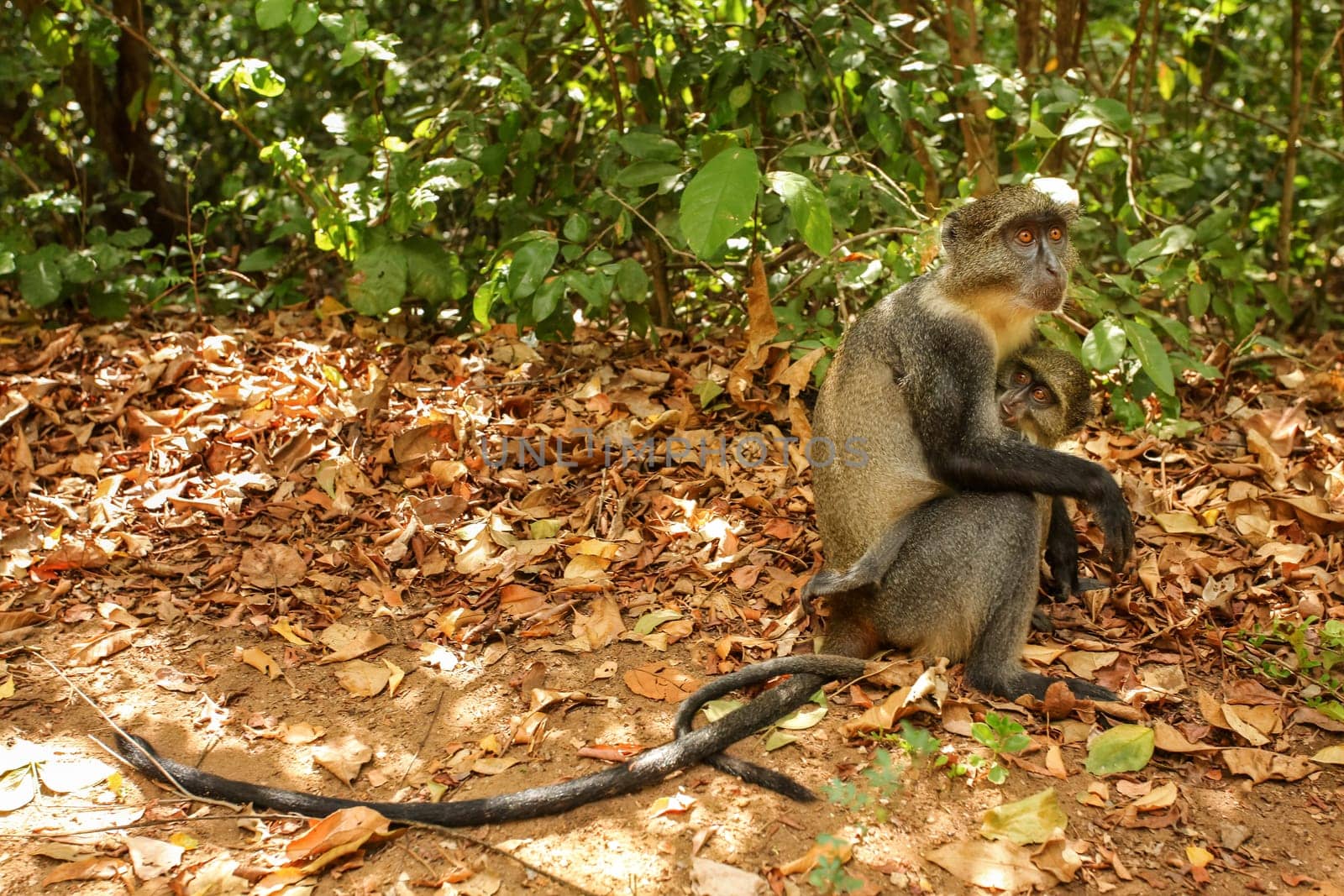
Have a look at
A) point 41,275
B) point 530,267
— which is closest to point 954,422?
point 530,267

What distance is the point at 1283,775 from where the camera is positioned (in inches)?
153

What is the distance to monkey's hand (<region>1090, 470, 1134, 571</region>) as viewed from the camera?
4434 mm

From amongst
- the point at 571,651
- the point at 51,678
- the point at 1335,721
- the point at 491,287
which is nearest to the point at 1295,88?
the point at 1335,721

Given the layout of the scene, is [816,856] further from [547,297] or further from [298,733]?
[547,297]

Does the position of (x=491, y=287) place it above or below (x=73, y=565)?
above

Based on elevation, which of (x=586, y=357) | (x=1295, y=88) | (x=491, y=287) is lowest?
(x=586, y=357)

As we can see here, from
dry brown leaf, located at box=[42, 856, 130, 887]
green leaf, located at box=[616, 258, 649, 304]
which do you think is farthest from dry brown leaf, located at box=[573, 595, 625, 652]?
dry brown leaf, located at box=[42, 856, 130, 887]

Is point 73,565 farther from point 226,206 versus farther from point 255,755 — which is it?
point 226,206

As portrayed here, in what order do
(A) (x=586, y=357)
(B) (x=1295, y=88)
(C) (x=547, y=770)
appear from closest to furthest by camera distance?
(C) (x=547, y=770) → (A) (x=586, y=357) → (B) (x=1295, y=88)

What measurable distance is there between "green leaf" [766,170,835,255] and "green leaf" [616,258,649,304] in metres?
1.22

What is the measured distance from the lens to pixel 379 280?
6738 mm

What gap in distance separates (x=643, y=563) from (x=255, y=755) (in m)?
1.95

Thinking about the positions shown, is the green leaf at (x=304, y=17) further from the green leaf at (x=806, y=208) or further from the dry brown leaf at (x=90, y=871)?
the dry brown leaf at (x=90, y=871)

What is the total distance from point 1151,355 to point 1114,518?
100cm
